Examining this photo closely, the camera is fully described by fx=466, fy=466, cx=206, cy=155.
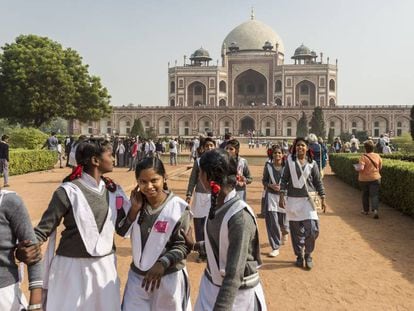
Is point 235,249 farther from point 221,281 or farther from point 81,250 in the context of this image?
point 81,250

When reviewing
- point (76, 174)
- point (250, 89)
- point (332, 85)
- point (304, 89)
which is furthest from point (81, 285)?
point (250, 89)

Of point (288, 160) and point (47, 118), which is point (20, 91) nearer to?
point (47, 118)

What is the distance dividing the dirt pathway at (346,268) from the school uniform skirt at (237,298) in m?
1.81

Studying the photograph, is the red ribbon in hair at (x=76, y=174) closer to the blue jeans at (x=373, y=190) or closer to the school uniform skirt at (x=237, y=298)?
the school uniform skirt at (x=237, y=298)

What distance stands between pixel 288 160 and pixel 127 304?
10.1 ft

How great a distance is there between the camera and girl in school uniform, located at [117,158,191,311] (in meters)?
2.44

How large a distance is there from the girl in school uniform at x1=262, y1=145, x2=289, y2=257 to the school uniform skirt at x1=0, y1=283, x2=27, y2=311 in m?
3.70

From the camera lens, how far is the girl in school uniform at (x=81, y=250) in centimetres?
246

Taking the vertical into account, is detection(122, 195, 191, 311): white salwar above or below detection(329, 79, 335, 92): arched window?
below

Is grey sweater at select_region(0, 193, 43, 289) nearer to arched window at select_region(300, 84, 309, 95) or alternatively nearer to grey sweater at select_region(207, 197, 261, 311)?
grey sweater at select_region(207, 197, 261, 311)

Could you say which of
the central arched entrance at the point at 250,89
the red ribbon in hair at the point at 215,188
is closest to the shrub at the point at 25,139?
the red ribbon in hair at the point at 215,188

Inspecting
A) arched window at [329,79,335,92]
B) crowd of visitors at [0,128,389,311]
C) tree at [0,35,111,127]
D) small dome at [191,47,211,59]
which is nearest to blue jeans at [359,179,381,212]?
crowd of visitors at [0,128,389,311]

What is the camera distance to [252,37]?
71.2 m

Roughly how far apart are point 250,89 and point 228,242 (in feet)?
229
